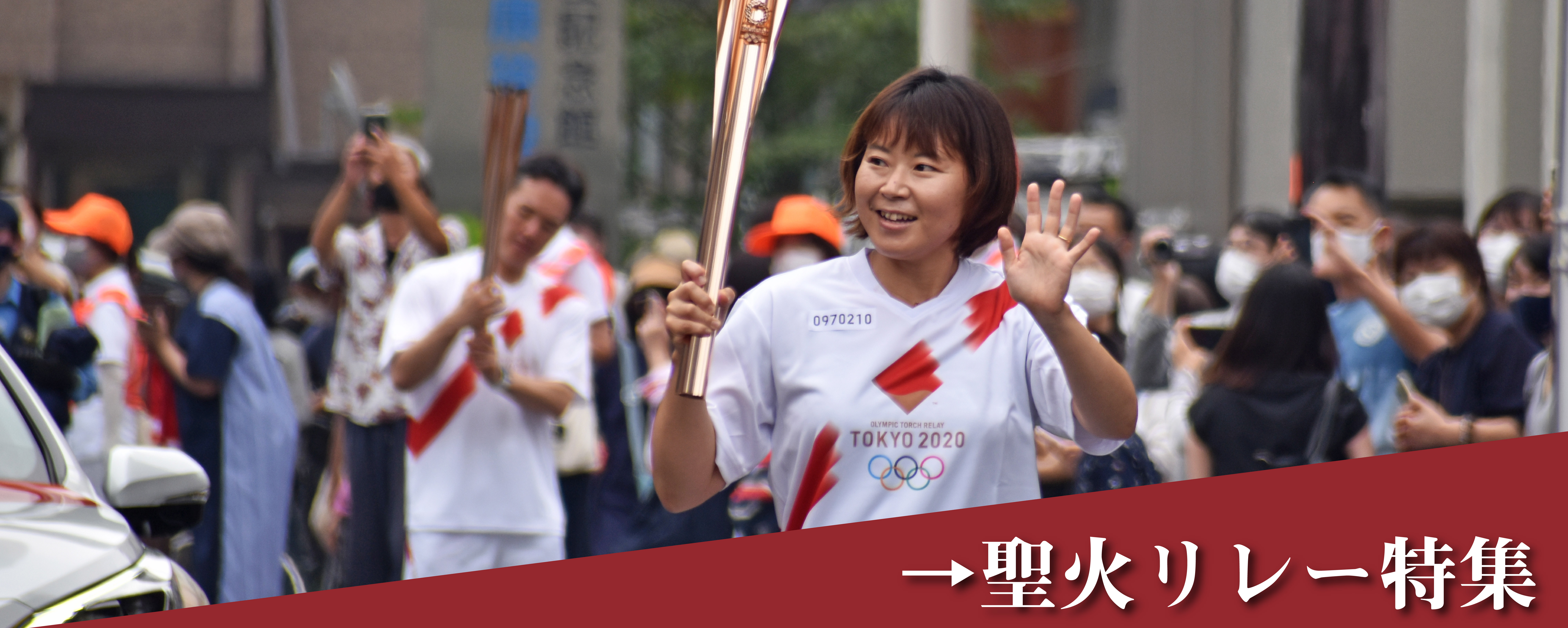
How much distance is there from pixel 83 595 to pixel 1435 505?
8.53 feet

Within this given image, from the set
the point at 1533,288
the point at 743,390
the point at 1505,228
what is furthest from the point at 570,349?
the point at 1505,228

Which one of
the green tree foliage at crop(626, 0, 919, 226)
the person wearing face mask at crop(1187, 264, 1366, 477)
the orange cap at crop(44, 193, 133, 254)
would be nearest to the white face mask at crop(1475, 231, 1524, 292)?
the person wearing face mask at crop(1187, 264, 1366, 477)

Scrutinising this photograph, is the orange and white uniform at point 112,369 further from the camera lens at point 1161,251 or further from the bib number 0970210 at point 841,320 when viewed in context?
the camera lens at point 1161,251

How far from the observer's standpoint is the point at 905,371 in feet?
8.30

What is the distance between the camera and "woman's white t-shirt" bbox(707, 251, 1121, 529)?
8.20 feet

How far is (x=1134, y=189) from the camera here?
17.2 metres

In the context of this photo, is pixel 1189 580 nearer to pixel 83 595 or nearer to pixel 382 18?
pixel 83 595


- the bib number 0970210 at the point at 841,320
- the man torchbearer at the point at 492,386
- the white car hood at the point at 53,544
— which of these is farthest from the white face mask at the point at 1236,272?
the white car hood at the point at 53,544

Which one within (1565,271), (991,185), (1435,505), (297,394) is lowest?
(297,394)

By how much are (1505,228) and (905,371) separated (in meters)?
5.08

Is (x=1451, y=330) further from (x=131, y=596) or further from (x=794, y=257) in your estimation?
(x=131, y=596)

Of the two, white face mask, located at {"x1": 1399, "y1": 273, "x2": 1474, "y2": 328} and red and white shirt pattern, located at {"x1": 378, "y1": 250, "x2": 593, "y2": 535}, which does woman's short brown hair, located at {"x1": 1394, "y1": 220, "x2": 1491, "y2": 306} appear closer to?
white face mask, located at {"x1": 1399, "y1": 273, "x2": 1474, "y2": 328}

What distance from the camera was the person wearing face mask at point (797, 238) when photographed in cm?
568

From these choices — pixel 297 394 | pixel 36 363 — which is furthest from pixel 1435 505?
pixel 297 394
